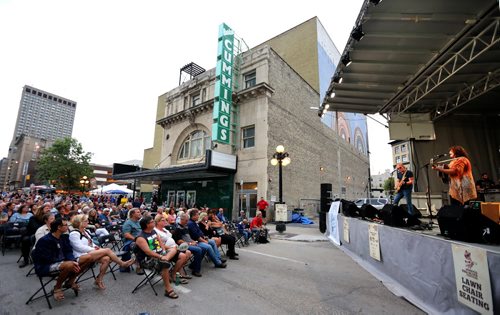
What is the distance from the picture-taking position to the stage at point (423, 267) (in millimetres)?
2986

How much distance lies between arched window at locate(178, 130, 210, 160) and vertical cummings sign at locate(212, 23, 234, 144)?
363 centimetres

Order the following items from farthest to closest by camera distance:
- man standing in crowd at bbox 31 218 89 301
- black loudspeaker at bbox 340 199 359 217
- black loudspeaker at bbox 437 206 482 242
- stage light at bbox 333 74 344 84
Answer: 1. stage light at bbox 333 74 344 84
2. black loudspeaker at bbox 340 199 359 217
3. man standing in crowd at bbox 31 218 89 301
4. black loudspeaker at bbox 437 206 482 242

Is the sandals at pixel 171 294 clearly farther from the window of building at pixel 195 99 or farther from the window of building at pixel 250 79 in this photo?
the window of building at pixel 195 99

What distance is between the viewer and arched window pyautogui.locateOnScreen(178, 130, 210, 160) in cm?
2167

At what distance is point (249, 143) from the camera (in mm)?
18828

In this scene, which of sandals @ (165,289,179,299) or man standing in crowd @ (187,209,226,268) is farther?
man standing in crowd @ (187,209,226,268)

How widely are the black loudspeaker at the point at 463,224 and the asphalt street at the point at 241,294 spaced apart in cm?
136

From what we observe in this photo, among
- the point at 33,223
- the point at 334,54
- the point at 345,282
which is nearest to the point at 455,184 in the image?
the point at 345,282

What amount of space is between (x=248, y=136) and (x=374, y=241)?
14.0m

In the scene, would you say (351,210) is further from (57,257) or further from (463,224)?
(57,257)

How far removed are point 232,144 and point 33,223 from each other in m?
13.8

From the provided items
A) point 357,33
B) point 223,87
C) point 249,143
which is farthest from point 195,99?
point 357,33

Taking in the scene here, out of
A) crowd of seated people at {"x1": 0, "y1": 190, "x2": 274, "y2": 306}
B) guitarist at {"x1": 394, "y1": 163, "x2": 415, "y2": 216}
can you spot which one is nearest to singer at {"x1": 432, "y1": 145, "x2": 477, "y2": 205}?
guitarist at {"x1": 394, "y1": 163, "x2": 415, "y2": 216}

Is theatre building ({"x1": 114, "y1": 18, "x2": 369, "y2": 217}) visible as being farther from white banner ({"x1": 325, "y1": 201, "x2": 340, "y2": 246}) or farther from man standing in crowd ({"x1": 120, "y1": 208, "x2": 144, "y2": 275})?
man standing in crowd ({"x1": 120, "y1": 208, "x2": 144, "y2": 275})
